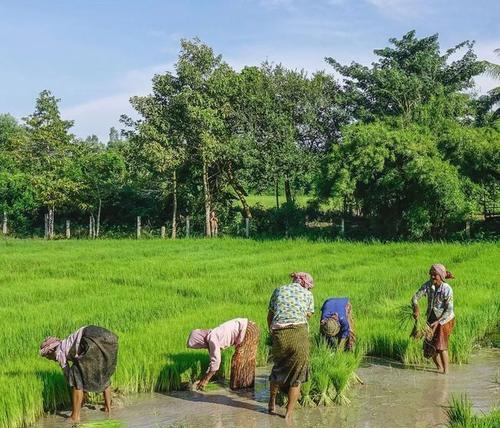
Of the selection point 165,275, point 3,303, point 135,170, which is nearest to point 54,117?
point 135,170

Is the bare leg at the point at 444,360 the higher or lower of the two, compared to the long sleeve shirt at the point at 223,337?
lower

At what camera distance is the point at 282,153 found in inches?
1090

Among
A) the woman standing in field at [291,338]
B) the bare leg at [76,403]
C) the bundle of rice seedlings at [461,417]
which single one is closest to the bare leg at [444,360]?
the bundle of rice seedlings at [461,417]

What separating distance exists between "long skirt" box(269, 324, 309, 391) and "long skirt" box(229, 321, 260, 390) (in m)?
0.98

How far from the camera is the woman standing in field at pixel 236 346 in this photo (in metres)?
7.32

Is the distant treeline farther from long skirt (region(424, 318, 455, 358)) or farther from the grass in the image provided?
the grass

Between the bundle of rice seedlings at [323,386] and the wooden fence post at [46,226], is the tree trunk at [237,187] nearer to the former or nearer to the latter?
the wooden fence post at [46,226]

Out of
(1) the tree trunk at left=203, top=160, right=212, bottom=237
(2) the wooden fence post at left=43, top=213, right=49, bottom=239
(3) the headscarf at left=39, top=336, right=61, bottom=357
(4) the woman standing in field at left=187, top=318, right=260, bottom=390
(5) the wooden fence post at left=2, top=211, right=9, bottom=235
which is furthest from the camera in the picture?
(5) the wooden fence post at left=2, top=211, right=9, bottom=235

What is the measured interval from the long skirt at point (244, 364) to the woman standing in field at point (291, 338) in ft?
3.15

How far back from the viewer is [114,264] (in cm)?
1752

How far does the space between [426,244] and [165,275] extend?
29.8ft

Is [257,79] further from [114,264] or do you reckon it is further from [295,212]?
[114,264]

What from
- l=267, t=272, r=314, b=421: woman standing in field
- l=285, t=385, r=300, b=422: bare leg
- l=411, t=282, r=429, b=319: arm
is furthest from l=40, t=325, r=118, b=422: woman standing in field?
l=411, t=282, r=429, b=319: arm

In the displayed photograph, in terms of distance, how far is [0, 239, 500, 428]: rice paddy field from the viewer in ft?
23.5
